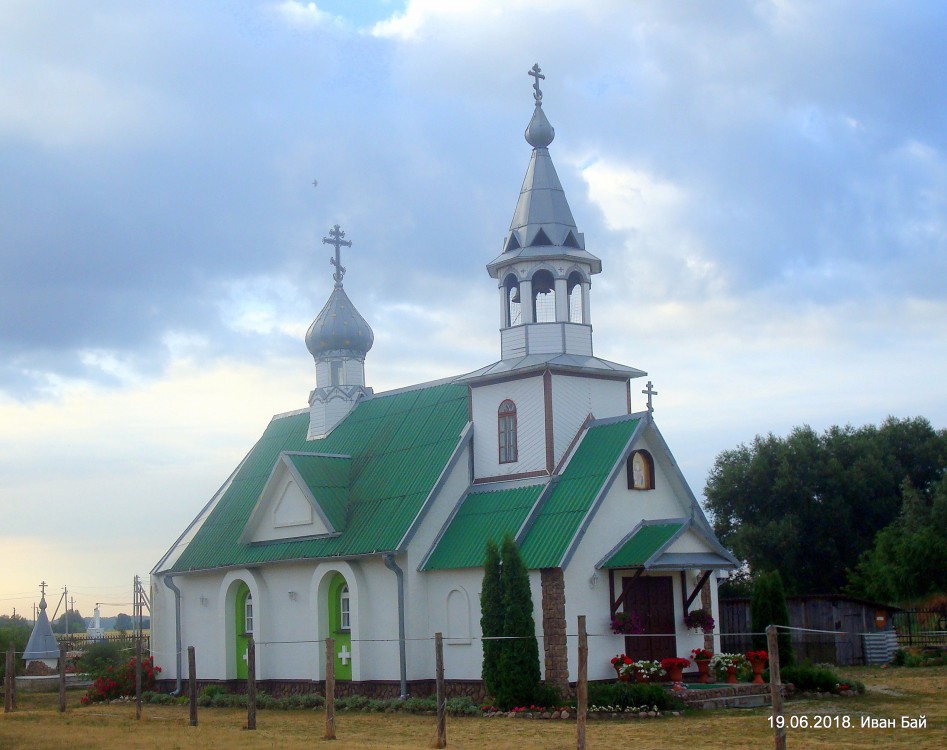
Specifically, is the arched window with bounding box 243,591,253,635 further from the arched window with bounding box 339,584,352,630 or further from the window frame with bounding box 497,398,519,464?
the window frame with bounding box 497,398,519,464

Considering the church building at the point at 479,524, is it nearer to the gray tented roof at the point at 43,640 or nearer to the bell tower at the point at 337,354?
the bell tower at the point at 337,354

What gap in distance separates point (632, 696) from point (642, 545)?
12.2 feet

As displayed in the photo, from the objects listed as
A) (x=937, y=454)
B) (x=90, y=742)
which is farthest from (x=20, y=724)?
(x=937, y=454)

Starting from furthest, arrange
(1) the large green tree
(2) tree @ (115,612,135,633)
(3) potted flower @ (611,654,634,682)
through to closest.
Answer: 1. (2) tree @ (115,612,135,633)
2. (1) the large green tree
3. (3) potted flower @ (611,654,634,682)

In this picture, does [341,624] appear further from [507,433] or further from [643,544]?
[643,544]

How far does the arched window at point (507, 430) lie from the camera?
28562 millimetres

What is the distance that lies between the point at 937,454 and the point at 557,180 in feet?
90.5

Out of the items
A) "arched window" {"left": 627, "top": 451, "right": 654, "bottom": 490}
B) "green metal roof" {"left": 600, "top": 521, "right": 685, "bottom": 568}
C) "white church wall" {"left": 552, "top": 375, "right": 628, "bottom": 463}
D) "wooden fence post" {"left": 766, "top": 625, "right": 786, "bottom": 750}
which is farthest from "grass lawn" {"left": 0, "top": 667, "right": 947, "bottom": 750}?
"white church wall" {"left": 552, "top": 375, "right": 628, "bottom": 463}

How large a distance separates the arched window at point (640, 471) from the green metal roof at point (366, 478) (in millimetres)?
4462

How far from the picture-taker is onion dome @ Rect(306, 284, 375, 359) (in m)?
36.8

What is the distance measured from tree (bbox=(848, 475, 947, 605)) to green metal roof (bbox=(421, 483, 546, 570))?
67.7ft

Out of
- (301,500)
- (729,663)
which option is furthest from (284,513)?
(729,663)

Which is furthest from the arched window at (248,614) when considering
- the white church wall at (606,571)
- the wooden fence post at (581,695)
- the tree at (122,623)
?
the tree at (122,623)

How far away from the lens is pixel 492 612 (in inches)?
960
